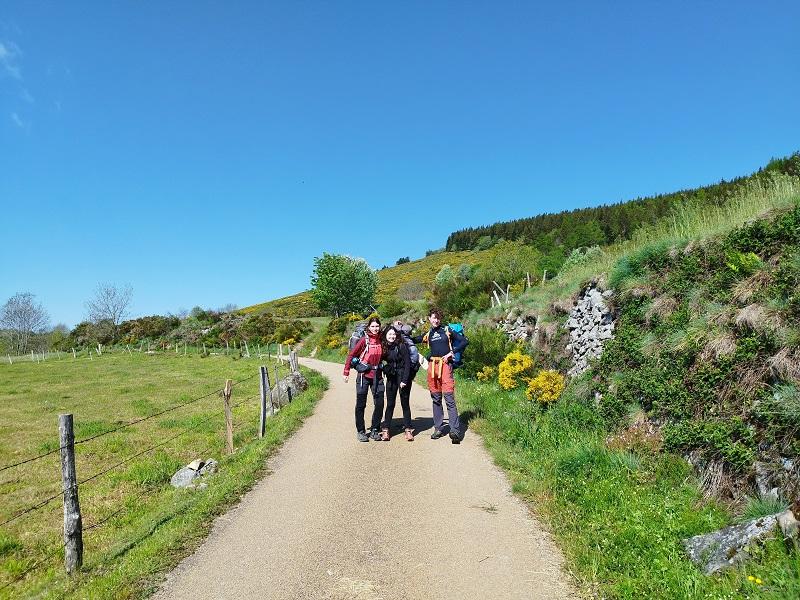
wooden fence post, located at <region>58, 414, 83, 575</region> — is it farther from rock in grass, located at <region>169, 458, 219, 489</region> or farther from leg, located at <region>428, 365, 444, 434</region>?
leg, located at <region>428, 365, 444, 434</region>

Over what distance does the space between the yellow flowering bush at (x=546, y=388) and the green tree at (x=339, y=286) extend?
4748cm

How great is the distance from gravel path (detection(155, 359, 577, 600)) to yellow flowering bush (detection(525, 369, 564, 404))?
190 centimetres

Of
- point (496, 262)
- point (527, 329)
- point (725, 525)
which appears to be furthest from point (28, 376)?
point (725, 525)

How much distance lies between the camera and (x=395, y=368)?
856 centimetres

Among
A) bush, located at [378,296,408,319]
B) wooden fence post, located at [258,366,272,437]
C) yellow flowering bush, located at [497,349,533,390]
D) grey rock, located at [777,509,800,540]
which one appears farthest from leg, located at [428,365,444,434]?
bush, located at [378,296,408,319]

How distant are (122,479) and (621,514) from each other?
9075 mm

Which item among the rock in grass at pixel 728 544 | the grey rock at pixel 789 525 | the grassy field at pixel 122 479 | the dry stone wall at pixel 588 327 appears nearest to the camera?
the grey rock at pixel 789 525

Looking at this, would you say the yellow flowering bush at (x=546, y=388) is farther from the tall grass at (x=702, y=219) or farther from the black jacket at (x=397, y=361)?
the tall grass at (x=702, y=219)

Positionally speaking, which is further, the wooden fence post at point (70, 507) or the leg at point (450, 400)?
the leg at point (450, 400)

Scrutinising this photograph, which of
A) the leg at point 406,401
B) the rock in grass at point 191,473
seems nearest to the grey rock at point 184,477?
the rock in grass at point 191,473

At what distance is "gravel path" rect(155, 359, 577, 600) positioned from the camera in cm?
387

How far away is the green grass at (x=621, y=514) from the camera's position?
3.37 meters

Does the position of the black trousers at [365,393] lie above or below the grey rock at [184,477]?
above

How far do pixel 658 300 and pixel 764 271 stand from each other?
171 centimetres
